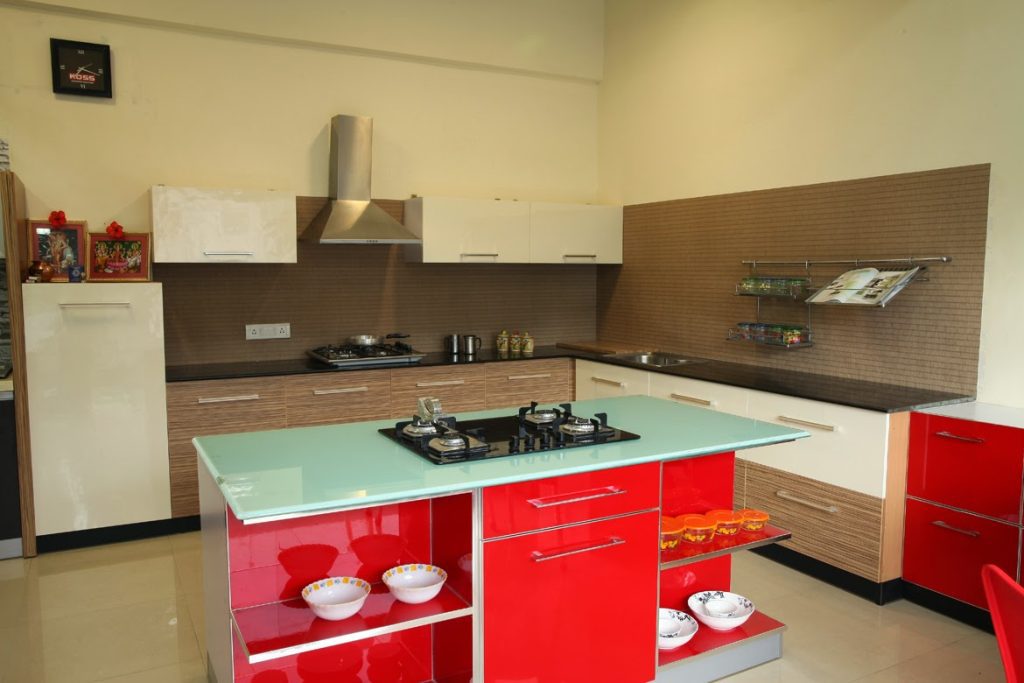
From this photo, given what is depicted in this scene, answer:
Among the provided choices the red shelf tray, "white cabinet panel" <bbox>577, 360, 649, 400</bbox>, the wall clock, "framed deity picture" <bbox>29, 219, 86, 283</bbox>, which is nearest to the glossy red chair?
the red shelf tray

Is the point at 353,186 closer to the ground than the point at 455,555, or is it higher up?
higher up

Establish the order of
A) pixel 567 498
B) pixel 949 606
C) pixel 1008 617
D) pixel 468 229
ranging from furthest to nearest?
1. pixel 468 229
2. pixel 949 606
3. pixel 567 498
4. pixel 1008 617

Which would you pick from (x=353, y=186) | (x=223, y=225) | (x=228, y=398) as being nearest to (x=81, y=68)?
(x=223, y=225)

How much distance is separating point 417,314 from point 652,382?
1763 millimetres

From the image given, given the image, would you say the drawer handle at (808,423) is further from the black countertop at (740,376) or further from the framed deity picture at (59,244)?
the framed deity picture at (59,244)

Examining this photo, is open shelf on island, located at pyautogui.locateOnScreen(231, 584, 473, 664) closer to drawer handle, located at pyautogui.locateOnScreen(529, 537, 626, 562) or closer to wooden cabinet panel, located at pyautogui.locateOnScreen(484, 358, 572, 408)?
drawer handle, located at pyautogui.locateOnScreen(529, 537, 626, 562)

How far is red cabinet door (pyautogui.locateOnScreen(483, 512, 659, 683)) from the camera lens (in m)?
2.23

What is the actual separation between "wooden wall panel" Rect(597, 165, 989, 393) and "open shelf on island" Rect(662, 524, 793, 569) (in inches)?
57.3

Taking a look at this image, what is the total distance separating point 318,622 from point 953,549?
2.56 m

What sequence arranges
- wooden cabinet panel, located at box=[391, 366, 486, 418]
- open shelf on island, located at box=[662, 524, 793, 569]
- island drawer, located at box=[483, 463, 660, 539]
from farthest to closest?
1. wooden cabinet panel, located at box=[391, 366, 486, 418]
2. open shelf on island, located at box=[662, 524, 793, 569]
3. island drawer, located at box=[483, 463, 660, 539]

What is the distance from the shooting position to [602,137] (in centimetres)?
584

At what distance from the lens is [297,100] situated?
4.85m

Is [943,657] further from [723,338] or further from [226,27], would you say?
[226,27]

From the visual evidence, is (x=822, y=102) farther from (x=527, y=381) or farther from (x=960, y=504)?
(x=527, y=381)
